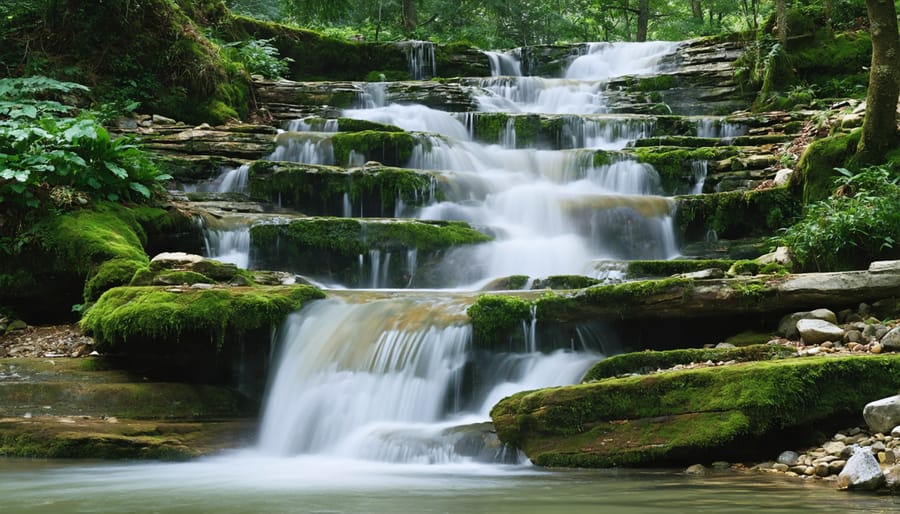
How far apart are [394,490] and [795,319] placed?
3652 millimetres

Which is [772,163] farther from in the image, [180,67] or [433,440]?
[180,67]

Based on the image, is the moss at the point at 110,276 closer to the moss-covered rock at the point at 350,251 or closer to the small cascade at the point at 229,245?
the small cascade at the point at 229,245

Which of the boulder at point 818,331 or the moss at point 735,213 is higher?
the moss at point 735,213

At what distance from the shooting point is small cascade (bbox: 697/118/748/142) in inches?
544

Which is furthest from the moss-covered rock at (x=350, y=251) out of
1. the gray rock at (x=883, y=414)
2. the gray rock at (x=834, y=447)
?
the gray rock at (x=883, y=414)

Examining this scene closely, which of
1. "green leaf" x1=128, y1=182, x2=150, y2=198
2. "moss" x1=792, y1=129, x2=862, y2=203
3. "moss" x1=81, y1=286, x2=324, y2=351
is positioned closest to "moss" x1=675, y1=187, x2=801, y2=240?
"moss" x1=792, y1=129, x2=862, y2=203

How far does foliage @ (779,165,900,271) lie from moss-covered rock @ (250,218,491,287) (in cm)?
418

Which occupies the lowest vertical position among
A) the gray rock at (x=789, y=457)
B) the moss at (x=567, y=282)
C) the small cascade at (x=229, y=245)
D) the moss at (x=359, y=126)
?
the gray rock at (x=789, y=457)

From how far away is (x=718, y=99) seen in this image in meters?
16.8

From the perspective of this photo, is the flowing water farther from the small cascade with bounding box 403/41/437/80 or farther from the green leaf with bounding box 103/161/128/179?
the small cascade with bounding box 403/41/437/80

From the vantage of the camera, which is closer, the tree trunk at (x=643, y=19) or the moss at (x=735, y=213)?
the moss at (x=735, y=213)

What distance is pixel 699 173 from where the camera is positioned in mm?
11750

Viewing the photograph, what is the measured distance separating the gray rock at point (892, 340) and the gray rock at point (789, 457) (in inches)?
49.3

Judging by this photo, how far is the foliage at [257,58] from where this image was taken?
1645cm
